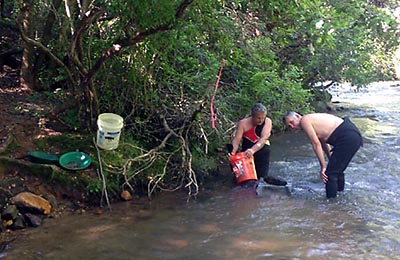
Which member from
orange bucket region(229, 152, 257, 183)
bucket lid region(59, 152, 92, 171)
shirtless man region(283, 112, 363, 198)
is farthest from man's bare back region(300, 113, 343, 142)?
bucket lid region(59, 152, 92, 171)

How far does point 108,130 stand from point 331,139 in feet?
9.76

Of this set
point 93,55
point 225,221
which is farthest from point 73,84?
point 225,221

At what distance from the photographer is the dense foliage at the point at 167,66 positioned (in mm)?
6045

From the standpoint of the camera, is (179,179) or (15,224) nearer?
(15,224)

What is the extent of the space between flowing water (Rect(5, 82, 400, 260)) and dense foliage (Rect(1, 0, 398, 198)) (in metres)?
0.73

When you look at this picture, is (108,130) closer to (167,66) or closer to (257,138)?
(167,66)

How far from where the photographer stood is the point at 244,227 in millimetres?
5660

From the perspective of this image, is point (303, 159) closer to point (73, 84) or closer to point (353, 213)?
point (353, 213)

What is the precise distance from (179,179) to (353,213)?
8.08 ft

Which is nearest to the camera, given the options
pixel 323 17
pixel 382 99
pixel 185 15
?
pixel 185 15

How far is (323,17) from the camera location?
6.64 meters

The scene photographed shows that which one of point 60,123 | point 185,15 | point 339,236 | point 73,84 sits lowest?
point 339,236

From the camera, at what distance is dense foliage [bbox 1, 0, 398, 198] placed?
6045mm

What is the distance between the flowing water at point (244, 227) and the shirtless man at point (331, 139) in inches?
14.4
